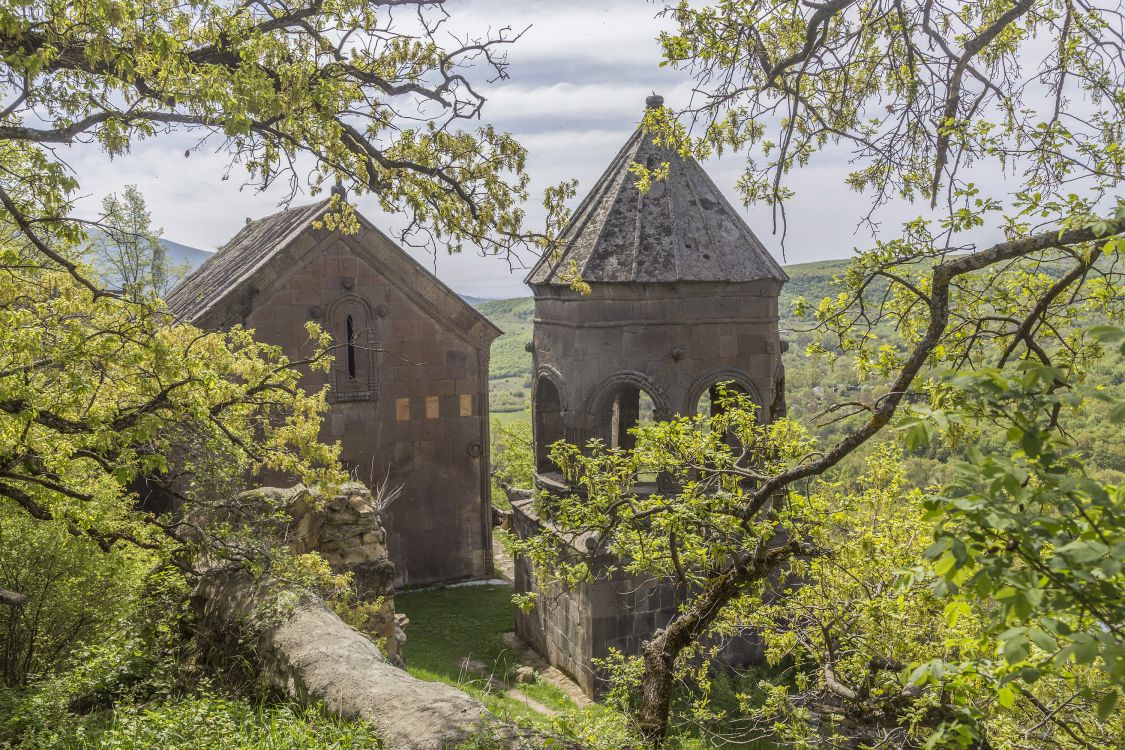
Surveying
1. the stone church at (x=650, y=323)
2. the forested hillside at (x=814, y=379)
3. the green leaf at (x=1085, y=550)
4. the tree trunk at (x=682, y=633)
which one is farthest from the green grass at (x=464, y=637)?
the green leaf at (x=1085, y=550)

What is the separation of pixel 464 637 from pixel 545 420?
2826mm

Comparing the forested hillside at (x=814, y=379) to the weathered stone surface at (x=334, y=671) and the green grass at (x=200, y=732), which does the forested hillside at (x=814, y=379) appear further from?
the green grass at (x=200, y=732)

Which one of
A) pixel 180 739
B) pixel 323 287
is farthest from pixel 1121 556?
pixel 323 287

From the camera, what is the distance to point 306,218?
460 inches

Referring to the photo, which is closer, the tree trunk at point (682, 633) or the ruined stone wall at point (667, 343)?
the tree trunk at point (682, 633)

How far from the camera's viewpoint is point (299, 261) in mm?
11125

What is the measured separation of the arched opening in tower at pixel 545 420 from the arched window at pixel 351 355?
2840 millimetres

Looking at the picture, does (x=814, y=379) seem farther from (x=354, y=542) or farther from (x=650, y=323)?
(x=354, y=542)

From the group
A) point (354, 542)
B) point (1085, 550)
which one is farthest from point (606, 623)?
point (1085, 550)

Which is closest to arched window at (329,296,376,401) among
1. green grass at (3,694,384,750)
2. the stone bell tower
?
the stone bell tower

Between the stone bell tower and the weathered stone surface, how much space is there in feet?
14.2

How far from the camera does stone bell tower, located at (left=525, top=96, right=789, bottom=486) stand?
899 cm

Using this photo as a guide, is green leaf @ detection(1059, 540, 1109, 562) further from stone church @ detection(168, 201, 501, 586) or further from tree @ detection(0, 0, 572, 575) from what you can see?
stone church @ detection(168, 201, 501, 586)

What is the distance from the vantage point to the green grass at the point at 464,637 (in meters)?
8.66
